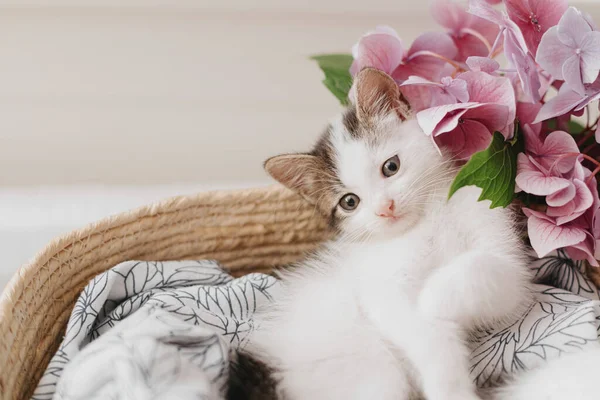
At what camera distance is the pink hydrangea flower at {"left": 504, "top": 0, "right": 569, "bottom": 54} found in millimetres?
1110

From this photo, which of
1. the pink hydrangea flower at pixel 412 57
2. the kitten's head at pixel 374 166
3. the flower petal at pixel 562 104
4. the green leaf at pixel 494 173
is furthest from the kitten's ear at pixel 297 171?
the flower petal at pixel 562 104

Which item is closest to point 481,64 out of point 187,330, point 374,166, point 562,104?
point 562,104

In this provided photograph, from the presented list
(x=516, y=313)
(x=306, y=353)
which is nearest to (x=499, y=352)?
(x=516, y=313)

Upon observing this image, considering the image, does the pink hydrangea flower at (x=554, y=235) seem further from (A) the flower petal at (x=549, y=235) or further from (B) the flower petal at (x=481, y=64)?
(B) the flower petal at (x=481, y=64)

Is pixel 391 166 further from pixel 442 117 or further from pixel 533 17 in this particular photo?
pixel 533 17

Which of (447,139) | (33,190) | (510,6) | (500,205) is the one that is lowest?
(500,205)

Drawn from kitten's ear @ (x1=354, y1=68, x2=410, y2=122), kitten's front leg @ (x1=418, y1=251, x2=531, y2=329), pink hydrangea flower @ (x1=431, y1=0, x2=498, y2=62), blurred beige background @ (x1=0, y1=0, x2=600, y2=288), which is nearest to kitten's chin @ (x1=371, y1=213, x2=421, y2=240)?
kitten's front leg @ (x1=418, y1=251, x2=531, y2=329)

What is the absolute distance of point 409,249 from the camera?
1094mm

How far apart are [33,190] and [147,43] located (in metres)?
0.56

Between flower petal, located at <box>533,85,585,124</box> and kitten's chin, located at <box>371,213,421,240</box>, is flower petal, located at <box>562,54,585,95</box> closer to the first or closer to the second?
flower petal, located at <box>533,85,585,124</box>

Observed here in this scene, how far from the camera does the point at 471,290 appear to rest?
984 mm

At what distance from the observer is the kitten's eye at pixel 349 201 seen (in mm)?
1209

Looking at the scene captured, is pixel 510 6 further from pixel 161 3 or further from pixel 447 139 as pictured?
pixel 161 3

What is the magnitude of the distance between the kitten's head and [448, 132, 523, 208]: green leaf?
0.42 feet
